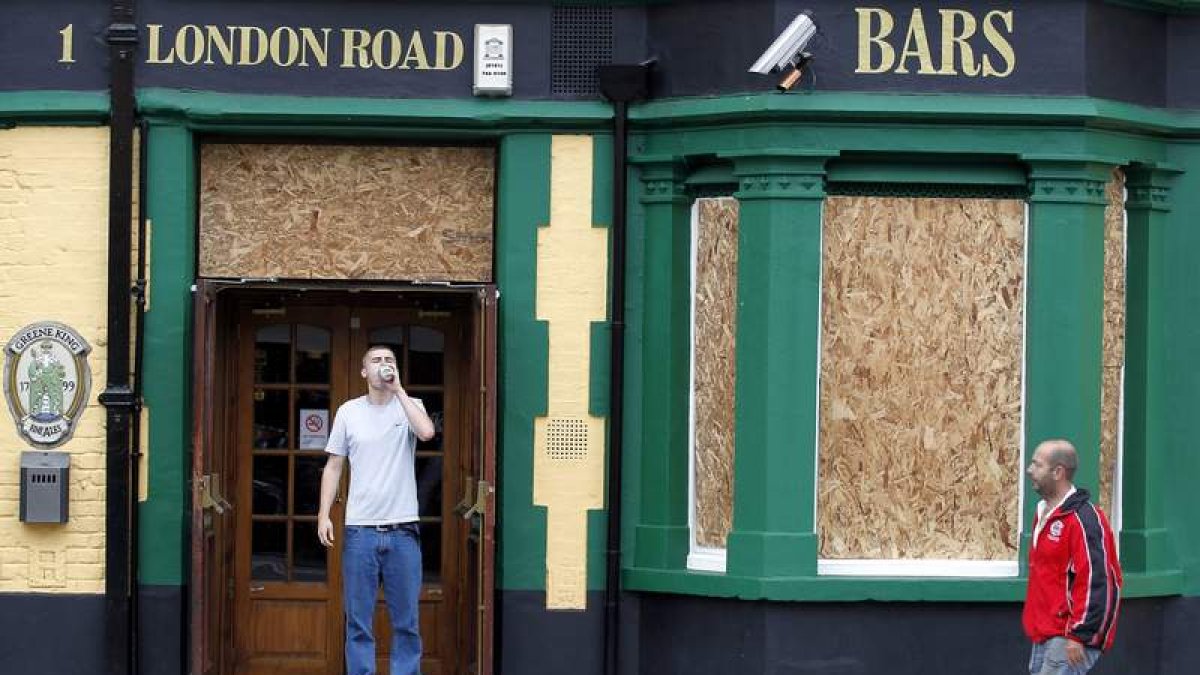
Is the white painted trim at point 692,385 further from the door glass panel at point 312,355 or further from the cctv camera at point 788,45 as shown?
the door glass panel at point 312,355

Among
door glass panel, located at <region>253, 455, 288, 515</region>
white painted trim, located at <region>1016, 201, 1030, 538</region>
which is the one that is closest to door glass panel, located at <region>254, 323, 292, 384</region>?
door glass panel, located at <region>253, 455, 288, 515</region>

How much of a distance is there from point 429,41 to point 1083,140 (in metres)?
3.70

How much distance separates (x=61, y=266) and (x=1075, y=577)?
5.96 m

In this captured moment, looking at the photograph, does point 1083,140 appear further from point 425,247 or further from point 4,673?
point 4,673

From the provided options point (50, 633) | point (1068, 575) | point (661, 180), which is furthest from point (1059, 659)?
point (50, 633)

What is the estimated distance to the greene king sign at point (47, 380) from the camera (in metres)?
12.8

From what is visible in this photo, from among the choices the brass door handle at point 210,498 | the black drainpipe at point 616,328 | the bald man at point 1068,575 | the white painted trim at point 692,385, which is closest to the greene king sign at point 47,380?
the brass door handle at point 210,498

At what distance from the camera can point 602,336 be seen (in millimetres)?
12891

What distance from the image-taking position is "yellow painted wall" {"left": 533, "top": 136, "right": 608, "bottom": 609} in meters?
12.9

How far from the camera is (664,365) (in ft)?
42.4

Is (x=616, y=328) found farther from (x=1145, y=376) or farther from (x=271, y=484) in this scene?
(x=1145, y=376)

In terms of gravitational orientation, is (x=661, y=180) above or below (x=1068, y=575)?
above

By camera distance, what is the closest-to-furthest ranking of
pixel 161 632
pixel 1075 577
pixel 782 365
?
1. pixel 1075 577
2. pixel 782 365
3. pixel 161 632

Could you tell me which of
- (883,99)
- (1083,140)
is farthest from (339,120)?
(1083,140)
